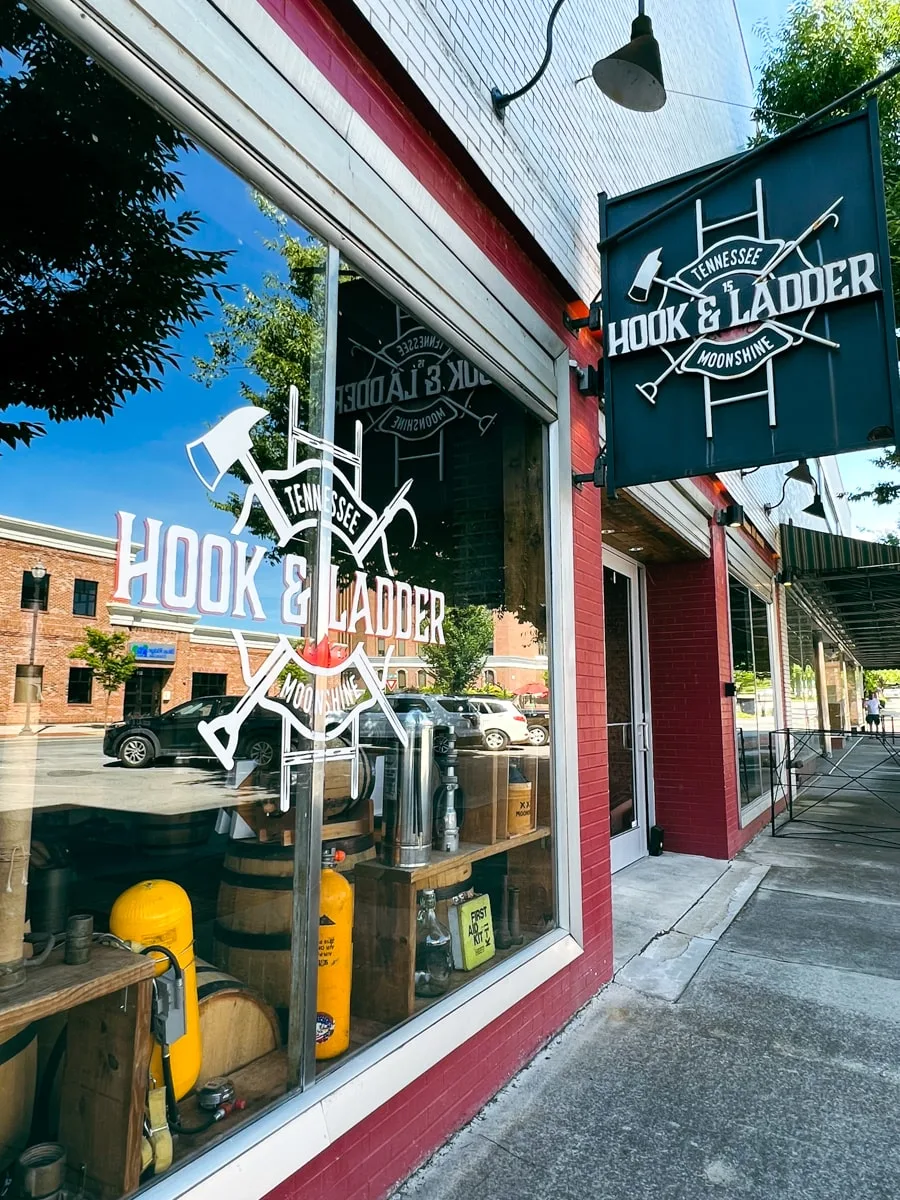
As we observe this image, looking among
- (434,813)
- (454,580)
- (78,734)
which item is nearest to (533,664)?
(454,580)

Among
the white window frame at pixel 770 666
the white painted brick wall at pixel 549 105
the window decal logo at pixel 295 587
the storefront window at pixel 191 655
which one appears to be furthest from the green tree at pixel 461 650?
the white window frame at pixel 770 666

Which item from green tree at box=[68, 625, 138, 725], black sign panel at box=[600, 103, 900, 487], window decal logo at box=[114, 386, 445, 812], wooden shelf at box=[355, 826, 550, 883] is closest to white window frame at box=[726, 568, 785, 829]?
black sign panel at box=[600, 103, 900, 487]

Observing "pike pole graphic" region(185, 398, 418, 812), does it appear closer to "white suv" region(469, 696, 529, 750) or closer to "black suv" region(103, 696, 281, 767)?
"black suv" region(103, 696, 281, 767)

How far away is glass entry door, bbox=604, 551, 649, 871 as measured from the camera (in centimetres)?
659

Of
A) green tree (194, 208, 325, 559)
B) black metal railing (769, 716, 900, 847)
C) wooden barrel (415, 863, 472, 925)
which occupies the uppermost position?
green tree (194, 208, 325, 559)

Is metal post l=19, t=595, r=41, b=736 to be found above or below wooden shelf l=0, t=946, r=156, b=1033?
above

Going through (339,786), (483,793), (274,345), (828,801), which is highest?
(274,345)

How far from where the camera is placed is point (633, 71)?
3537 mm

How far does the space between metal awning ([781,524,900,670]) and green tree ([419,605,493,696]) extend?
760cm

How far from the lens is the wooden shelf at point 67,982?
154 centimetres

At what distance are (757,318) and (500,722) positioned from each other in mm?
2218

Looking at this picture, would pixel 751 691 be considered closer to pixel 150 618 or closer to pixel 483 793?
pixel 483 793

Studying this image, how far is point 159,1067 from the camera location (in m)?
1.83

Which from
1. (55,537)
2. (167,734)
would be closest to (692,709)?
(167,734)
